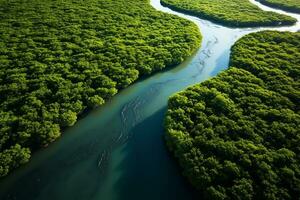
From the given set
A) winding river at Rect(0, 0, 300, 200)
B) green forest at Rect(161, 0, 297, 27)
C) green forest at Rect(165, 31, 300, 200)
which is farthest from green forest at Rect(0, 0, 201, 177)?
green forest at Rect(165, 31, 300, 200)

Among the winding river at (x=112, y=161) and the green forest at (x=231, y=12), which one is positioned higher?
the green forest at (x=231, y=12)

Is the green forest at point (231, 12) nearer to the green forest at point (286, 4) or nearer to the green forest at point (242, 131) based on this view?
the green forest at point (286, 4)

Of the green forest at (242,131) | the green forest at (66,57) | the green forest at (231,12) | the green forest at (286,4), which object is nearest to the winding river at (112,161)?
the green forest at (66,57)

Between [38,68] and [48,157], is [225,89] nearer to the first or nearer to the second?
[48,157]

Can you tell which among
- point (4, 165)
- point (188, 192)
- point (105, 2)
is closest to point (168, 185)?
point (188, 192)

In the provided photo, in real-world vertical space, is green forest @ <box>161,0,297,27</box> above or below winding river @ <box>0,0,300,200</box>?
above

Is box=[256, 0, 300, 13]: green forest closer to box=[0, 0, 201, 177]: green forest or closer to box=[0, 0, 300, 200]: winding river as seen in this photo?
box=[0, 0, 201, 177]: green forest
